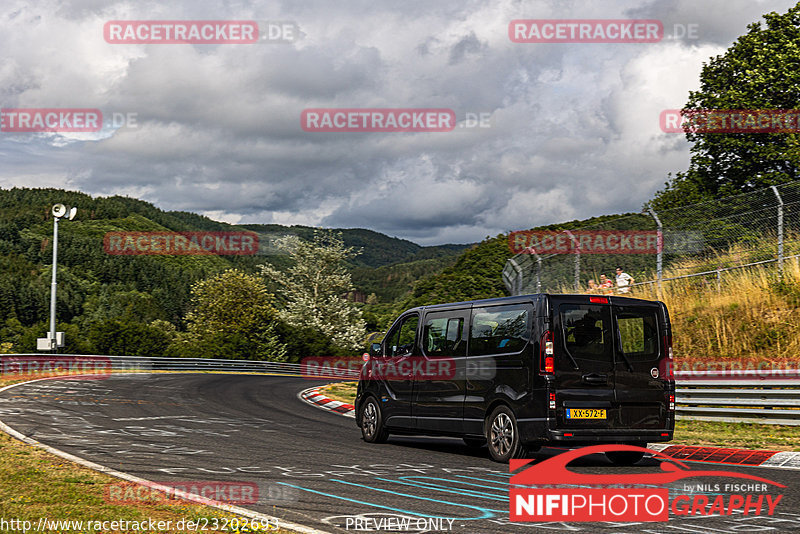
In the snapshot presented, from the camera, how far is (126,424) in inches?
533

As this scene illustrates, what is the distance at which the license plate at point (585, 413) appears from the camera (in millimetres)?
9430

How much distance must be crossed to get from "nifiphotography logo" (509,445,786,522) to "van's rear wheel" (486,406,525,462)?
49cm

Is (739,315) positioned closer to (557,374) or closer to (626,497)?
(557,374)

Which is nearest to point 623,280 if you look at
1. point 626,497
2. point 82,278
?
point 626,497

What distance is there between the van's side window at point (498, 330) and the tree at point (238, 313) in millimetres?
48061

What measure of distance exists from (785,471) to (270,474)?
601 cm

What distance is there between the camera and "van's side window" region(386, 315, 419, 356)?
39.5 ft

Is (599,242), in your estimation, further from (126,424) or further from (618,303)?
(126,424)

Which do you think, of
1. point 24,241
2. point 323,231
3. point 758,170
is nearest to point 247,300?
point 323,231

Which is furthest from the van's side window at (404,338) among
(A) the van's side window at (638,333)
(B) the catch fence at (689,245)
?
(B) the catch fence at (689,245)

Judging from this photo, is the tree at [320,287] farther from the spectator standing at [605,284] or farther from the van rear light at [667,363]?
the van rear light at [667,363]

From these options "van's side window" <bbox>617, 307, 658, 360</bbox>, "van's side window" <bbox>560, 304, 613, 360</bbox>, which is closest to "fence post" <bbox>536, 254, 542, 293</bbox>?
"van's side window" <bbox>617, 307, 658, 360</bbox>

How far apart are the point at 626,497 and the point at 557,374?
2307mm

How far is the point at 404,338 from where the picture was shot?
40.0 feet
